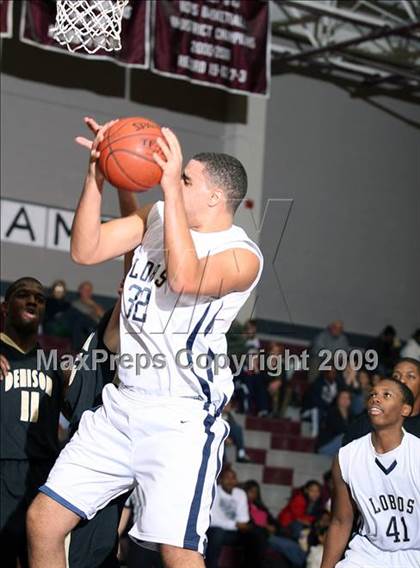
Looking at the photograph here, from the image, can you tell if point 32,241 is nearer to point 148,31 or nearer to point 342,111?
point 148,31

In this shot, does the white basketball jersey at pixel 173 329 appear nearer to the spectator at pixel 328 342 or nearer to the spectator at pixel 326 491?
the spectator at pixel 326 491

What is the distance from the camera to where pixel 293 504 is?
1251 cm

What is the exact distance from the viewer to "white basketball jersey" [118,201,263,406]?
4672 millimetres

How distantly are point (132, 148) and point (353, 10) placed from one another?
13.6m

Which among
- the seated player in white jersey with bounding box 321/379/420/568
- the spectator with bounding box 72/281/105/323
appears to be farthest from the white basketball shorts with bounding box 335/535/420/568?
the spectator with bounding box 72/281/105/323

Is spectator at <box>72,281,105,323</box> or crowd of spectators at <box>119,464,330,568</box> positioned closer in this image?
crowd of spectators at <box>119,464,330,568</box>

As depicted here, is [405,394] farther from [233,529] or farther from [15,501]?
[233,529]

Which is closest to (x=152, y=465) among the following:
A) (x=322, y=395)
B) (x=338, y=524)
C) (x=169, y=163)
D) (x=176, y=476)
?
(x=176, y=476)

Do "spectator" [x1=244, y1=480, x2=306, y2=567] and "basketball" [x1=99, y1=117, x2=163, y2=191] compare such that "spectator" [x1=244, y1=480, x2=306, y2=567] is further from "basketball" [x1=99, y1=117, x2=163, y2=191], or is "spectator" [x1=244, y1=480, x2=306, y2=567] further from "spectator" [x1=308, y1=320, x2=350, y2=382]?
"basketball" [x1=99, y1=117, x2=163, y2=191]

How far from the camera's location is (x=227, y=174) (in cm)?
479

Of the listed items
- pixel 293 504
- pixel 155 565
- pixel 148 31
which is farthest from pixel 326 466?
pixel 155 565

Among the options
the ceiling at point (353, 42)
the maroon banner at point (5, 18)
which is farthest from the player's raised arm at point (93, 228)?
the ceiling at point (353, 42)

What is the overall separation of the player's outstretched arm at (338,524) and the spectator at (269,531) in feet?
18.7

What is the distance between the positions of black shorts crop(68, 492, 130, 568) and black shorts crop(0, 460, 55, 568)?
2.88 ft
